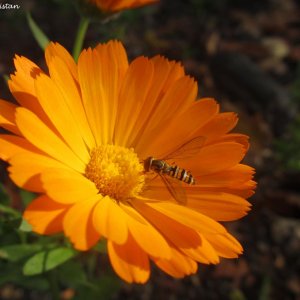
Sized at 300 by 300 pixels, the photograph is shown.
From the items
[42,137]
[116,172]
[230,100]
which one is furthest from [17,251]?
[230,100]

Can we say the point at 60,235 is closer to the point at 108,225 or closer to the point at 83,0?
the point at 108,225

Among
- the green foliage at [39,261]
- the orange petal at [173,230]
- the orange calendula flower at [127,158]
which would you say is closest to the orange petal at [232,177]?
the orange calendula flower at [127,158]

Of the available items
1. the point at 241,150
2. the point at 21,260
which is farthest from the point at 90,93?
the point at 21,260

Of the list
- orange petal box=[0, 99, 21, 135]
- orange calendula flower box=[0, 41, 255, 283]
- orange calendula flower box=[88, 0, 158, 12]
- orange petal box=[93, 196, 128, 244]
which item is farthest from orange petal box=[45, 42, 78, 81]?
orange petal box=[93, 196, 128, 244]

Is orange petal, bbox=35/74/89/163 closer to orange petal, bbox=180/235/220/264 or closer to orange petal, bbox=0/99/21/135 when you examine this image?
orange petal, bbox=0/99/21/135

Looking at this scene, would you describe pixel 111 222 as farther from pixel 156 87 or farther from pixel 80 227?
pixel 156 87

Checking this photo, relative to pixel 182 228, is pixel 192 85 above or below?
above
